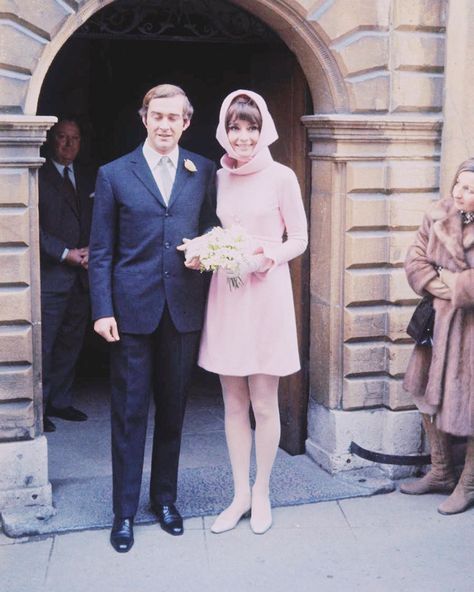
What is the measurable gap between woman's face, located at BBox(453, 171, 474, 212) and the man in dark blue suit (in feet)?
4.23

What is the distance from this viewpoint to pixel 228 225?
516 cm

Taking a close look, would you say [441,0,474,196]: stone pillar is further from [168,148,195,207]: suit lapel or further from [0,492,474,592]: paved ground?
[0,492,474,592]: paved ground

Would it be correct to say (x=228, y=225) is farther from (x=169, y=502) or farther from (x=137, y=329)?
(x=169, y=502)

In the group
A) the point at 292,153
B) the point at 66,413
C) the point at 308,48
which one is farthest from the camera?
the point at 66,413

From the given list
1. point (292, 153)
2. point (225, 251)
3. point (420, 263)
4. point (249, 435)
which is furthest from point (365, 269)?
point (225, 251)

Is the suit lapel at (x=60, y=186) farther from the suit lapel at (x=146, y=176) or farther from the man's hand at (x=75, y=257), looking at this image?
the suit lapel at (x=146, y=176)

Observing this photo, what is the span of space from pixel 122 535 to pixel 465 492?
6.31 ft

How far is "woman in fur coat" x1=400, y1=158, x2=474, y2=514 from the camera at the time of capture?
544cm

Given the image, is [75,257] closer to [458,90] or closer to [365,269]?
[365,269]

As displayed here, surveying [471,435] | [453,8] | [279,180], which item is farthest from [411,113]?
[471,435]

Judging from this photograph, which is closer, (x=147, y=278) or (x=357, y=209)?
(x=147, y=278)

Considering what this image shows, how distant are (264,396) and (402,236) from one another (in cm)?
147

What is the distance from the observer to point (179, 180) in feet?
16.6

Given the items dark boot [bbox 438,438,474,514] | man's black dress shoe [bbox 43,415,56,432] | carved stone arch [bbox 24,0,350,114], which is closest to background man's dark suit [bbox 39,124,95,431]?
man's black dress shoe [bbox 43,415,56,432]
